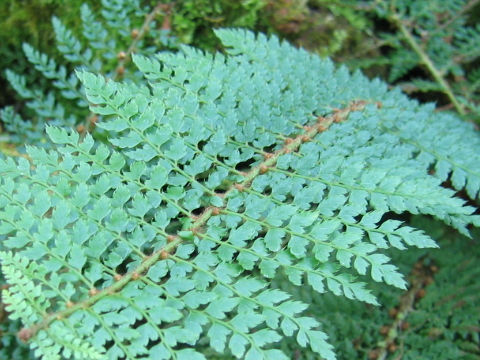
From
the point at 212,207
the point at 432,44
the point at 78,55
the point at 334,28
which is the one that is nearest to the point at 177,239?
the point at 212,207

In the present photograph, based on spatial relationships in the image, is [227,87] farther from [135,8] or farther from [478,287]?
[478,287]

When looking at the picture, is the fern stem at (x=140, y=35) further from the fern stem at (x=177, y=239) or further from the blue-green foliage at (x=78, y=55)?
the fern stem at (x=177, y=239)

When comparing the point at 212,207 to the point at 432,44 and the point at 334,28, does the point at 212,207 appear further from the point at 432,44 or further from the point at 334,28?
the point at 432,44

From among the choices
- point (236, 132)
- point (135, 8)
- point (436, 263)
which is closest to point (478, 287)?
point (436, 263)

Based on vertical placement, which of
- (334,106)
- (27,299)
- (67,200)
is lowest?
(27,299)

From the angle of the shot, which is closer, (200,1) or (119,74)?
(119,74)

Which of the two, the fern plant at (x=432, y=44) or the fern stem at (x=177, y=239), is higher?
the fern plant at (x=432, y=44)

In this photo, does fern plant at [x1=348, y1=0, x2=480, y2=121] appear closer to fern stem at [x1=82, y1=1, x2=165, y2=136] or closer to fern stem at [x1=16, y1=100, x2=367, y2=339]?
fern stem at [x1=16, y1=100, x2=367, y2=339]

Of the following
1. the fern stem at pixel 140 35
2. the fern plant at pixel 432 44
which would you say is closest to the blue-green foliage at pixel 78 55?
the fern stem at pixel 140 35
